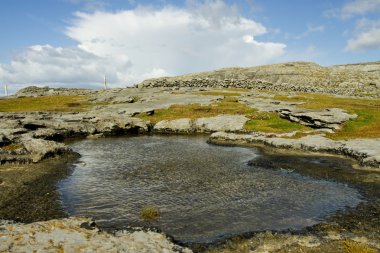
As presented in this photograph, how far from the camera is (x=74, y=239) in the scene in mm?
15578

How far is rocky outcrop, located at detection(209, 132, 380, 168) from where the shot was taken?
→ 125 feet

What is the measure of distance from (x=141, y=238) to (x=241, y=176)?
1810 centimetres

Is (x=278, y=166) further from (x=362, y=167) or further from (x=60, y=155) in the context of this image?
(x=60, y=155)

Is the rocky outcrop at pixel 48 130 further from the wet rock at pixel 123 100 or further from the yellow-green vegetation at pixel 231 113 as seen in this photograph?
the wet rock at pixel 123 100

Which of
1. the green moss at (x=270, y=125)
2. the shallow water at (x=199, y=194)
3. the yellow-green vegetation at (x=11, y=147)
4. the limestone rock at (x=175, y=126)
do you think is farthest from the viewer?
the limestone rock at (x=175, y=126)

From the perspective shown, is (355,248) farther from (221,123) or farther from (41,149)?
(221,123)

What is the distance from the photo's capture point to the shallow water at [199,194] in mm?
22000

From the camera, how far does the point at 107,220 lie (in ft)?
74.0

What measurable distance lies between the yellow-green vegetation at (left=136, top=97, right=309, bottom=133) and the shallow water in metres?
20.9

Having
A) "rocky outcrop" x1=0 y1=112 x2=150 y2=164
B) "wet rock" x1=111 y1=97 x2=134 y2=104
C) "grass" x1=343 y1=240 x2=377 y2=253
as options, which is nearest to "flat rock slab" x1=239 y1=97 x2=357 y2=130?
"rocky outcrop" x1=0 y1=112 x2=150 y2=164

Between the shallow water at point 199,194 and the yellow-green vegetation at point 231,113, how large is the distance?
68.5ft

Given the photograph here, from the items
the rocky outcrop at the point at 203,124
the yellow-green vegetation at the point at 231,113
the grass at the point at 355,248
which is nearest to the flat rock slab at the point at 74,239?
the grass at the point at 355,248

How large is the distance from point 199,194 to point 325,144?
81.0 ft

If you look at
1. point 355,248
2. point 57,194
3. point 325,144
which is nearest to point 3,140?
point 57,194
